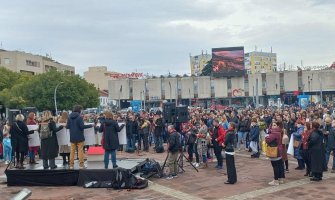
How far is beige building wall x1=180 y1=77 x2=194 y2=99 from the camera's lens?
7606cm

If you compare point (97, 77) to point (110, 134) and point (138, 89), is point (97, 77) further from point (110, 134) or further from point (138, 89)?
point (110, 134)

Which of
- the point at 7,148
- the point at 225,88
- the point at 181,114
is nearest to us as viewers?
the point at 181,114

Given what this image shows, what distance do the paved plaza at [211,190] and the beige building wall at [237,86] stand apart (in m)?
61.6

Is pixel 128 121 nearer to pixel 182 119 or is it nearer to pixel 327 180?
pixel 182 119

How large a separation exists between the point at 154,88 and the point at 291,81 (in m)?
25.1

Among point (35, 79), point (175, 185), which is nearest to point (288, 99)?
point (35, 79)

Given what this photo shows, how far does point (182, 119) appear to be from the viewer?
47.4 feet

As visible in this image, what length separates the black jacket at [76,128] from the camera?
36.1 feet

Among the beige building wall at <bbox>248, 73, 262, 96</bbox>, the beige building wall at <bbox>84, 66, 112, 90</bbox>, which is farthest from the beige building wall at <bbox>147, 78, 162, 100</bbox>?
the beige building wall at <bbox>84, 66, 112, 90</bbox>

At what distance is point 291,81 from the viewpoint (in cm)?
6950

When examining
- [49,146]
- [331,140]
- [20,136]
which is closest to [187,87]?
[331,140]

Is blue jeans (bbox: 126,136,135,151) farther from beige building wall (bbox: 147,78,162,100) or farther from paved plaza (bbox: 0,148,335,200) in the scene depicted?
Answer: beige building wall (bbox: 147,78,162,100)

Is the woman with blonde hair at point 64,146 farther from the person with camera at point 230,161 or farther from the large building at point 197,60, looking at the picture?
the large building at point 197,60

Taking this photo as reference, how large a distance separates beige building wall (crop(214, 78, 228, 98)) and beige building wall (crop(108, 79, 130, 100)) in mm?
17257
